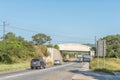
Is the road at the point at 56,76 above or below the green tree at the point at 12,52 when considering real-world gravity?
below

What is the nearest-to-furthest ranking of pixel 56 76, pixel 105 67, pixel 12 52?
pixel 56 76
pixel 105 67
pixel 12 52

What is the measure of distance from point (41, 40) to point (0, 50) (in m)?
121

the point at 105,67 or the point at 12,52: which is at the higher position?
the point at 12,52

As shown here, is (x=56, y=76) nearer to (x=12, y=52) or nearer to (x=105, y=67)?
(x=105, y=67)

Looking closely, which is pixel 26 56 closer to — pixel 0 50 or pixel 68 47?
pixel 0 50

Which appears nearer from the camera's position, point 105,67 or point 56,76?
point 56,76

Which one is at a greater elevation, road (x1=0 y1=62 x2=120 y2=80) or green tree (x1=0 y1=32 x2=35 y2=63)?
green tree (x1=0 y1=32 x2=35 y2=63)

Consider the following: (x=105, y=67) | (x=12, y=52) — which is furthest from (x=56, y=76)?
(x=12, y=52)

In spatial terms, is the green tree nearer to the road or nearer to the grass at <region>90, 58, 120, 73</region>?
the grass at <region>90, 58, 120, 73</region>

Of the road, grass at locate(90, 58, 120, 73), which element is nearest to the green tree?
grass at locate(90, 58, 120, 73)

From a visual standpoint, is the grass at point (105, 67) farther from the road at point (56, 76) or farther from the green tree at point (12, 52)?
the green tree at point (12, 52)

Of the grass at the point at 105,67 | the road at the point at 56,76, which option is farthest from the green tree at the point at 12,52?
the road at the point at 56,76

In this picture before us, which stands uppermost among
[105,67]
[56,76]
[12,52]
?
[12,52]

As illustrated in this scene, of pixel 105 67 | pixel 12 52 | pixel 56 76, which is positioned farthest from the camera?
pixel 12 52
